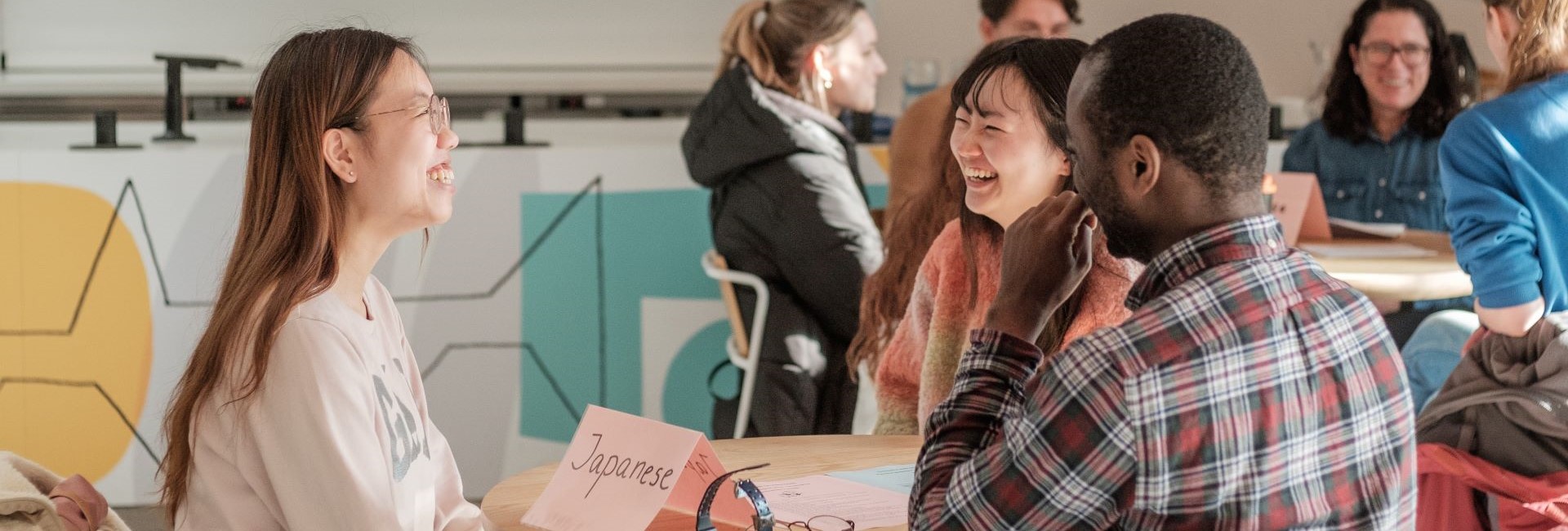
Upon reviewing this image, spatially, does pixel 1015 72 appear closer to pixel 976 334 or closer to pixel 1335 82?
pixel 976 334

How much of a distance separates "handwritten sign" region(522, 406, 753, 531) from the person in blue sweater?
4.47ft

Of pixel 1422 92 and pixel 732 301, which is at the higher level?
pixel 1422 92

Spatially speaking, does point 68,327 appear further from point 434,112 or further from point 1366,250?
point 1366,250

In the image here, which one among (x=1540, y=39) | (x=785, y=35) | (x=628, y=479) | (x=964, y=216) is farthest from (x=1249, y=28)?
(x=628, y=479)

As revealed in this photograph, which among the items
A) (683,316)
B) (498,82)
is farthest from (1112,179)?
(498,82)

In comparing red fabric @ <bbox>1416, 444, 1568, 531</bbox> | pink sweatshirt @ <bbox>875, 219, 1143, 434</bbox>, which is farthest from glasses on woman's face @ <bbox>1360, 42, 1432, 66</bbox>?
pink sweatshirt @ <bbox>875, 219, 1143, 434</bbox>

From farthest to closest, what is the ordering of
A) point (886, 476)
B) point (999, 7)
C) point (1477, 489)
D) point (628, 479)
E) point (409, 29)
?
point (409, 29), point (999, 7), point (1477, 489), point (886, 476), point (628, 479)

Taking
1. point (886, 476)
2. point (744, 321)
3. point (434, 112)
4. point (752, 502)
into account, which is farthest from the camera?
point (744, 321)

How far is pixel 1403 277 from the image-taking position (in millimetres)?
2527

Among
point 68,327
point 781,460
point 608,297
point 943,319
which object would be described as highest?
point 943,319

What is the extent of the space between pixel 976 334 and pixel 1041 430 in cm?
16

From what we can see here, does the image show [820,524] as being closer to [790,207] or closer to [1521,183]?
[1521,183]

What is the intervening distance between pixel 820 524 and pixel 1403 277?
1.60 metres

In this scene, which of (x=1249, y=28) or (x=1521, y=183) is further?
(x=1249, y=28)
